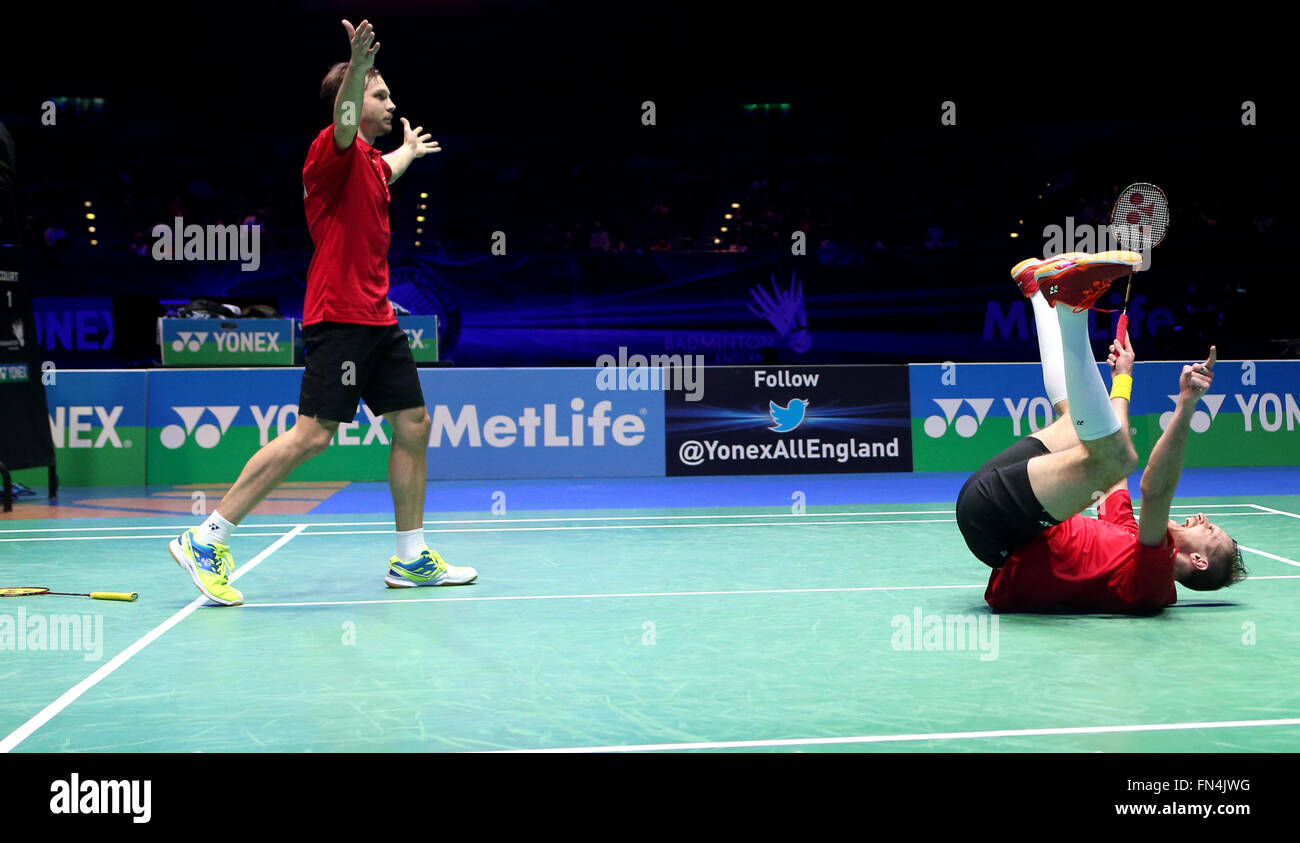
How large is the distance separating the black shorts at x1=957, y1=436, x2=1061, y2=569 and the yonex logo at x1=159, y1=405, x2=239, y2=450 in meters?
6.60

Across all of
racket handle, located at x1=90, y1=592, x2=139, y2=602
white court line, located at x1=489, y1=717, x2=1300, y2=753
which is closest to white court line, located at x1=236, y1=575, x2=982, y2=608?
racket handle, located at x1=90, y1=592, x2=139, y2=602

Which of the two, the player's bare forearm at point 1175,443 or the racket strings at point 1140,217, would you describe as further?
the racket strings at point 1140,217

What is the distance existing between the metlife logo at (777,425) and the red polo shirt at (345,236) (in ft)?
16.2

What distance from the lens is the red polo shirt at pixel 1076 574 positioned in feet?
13.1

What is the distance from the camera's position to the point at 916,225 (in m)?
16.2

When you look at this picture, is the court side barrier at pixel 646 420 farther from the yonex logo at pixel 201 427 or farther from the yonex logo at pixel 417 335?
the yonex logo at pixel 417 335

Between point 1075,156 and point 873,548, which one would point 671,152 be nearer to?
point 1075,156

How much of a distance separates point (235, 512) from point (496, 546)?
1.70 m

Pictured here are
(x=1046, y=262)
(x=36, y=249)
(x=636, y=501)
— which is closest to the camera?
(x=1046, y=262)

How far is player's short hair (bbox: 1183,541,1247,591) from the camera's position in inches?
156

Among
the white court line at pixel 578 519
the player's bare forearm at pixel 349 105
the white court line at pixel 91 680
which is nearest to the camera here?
the white court line at pixel 91 680

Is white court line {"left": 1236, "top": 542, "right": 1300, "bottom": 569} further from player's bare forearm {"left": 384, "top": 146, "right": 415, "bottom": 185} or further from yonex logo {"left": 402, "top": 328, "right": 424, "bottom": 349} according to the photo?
yonex logo {"left": 402, "top": 328, "right": 424, "bottom": 349}

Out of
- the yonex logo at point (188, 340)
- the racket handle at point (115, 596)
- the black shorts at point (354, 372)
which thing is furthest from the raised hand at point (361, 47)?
the yonex logo at point (188, 340)
